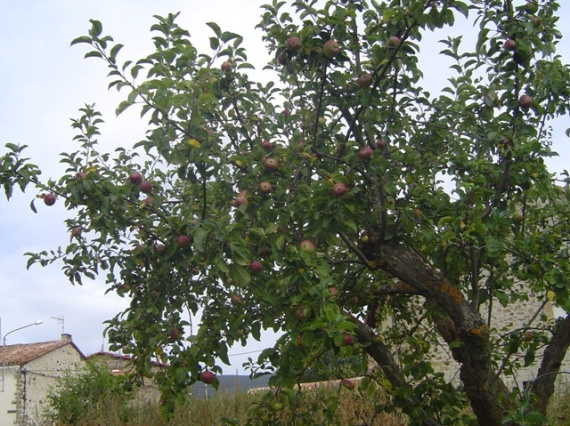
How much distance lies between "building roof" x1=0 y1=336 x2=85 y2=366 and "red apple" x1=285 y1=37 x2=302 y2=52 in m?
23.9

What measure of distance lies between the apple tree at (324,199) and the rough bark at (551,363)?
1cm

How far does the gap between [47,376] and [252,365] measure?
23.5 meters

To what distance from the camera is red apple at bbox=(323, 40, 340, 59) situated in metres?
3.29

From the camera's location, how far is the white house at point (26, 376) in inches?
931

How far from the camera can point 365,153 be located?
11.7ft

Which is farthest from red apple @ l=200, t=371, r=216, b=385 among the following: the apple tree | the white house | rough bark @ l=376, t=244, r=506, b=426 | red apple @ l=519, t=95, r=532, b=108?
the white house

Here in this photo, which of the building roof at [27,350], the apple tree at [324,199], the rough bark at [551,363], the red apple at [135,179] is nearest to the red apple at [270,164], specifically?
the apple tree at [324,199]

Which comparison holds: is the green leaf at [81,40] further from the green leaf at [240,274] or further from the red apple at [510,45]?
the red apple at [510,45]

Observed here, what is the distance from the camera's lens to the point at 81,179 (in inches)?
139

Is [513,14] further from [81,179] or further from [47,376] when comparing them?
[47,376]

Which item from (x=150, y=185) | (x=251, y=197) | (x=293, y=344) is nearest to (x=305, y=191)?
(x=251, y=197)

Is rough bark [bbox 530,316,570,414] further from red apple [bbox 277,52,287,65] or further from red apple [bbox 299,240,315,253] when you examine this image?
red apple [bbox 277,52,287,65]

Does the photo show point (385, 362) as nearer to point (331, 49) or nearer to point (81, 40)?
point (331, 49)

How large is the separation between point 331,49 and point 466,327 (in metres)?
1.81
